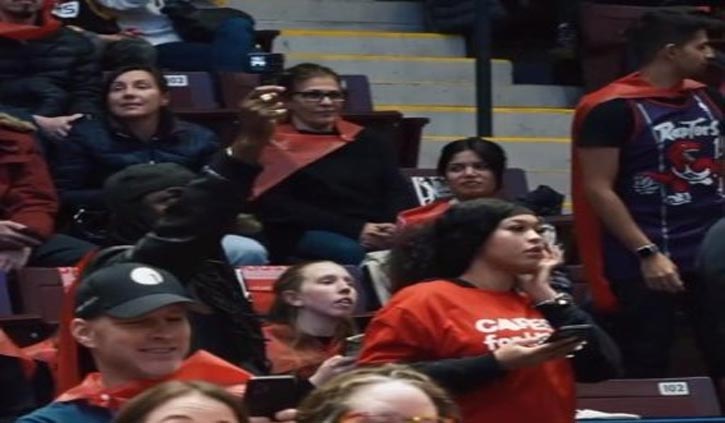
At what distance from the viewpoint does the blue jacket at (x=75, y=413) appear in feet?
15.1

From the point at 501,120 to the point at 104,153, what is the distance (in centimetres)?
368

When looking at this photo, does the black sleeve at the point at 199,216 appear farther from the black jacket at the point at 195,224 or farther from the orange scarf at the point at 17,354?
the orange scarf at the point at 17,354

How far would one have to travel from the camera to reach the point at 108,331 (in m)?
4.73

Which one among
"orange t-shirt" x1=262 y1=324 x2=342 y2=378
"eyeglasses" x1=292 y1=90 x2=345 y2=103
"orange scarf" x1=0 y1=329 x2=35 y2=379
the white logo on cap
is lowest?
"orange t-shirt" x1=262 y1=324 x2=342 y2=378

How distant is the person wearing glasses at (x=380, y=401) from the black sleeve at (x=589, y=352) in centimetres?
170

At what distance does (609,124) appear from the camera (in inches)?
308

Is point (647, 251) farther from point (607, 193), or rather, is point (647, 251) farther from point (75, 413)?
point (75, 413)

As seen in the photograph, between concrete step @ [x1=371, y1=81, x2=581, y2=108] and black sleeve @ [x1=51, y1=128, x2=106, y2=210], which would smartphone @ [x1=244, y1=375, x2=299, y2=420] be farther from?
concrete step @ [x1=371, y1=81, x2=581, y2=108]

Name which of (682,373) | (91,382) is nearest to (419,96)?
(682,373)

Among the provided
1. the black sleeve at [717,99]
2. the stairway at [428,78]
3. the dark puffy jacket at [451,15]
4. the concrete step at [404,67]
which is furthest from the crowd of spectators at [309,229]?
the dark puffy jacket at [451,15]

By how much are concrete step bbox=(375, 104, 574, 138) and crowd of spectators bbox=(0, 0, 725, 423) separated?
155 cm

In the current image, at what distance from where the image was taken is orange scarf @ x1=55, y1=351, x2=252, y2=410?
4668mm

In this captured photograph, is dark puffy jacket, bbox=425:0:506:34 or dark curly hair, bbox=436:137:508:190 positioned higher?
dark puffy jacket, bbox=425:0:506:34

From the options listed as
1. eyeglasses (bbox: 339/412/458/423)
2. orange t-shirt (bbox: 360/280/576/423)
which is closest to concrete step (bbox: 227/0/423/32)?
orange t-shirt (bbox: 360/280/576/423)
